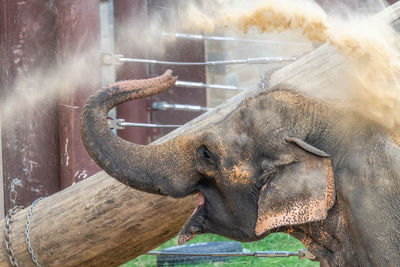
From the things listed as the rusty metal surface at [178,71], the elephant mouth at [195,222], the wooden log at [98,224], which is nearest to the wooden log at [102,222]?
the wooden log at [98,224]

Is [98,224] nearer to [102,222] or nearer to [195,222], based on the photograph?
[102,222]

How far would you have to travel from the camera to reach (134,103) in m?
4.27

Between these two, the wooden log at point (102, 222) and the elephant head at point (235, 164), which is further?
the wooden log at point (102, 222)

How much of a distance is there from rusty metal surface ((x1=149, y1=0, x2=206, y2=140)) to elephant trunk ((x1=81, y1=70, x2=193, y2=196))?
2.52 metres

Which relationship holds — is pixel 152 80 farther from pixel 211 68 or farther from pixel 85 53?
pixel 211 68

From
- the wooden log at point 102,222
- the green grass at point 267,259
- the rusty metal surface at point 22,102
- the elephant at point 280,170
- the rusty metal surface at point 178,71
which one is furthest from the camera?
the rusty metal surface at point 178,71

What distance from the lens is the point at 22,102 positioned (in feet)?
10.5

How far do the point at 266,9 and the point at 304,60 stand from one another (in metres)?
0.31

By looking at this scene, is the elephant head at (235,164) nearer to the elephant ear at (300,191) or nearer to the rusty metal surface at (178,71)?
the elephant ear at (300,191)

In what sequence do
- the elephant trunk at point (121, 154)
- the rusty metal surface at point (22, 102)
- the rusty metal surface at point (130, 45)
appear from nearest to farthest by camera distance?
the elephant trunk at point (121, 154) → the rusty metal surface at point (22, 102) → the rusty metal surface at point (130, 45)

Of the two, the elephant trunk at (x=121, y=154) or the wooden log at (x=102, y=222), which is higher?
the elephant trunk at (x=121, y=154)

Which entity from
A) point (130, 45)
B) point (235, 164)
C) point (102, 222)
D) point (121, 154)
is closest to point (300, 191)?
point (235, 164)

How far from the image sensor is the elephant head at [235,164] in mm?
1851

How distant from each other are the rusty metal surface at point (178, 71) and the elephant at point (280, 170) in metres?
2.58
